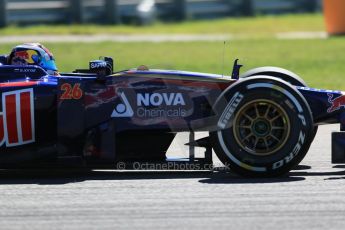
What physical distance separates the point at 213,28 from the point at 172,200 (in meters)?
22.2

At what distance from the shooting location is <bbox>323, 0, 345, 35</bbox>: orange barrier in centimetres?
2644

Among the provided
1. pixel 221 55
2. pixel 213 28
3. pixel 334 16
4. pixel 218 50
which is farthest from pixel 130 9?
pixel 221 55

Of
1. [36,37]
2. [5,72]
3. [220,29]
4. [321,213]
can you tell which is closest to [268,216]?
[321,213]

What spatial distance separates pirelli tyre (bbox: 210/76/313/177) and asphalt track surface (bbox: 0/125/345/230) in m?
0.17

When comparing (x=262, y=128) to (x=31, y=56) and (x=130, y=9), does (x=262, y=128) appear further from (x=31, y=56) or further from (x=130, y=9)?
(x=130, y=9)

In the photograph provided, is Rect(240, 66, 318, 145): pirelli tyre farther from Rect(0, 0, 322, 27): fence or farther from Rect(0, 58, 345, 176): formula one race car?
Rect(0, 0, 322, 27): fence

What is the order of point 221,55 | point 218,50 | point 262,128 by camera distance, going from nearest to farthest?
point 262,128, point 221,55, point 218,50

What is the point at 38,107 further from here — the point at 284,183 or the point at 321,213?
the point at 321,213

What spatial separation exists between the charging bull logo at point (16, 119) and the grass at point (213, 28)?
18.6 metres

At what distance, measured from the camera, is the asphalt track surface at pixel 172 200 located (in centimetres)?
665

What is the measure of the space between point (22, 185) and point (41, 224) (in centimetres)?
155

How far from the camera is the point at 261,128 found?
27.0 feet

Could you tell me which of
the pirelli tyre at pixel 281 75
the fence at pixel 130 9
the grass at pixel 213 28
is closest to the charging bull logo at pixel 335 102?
the pirelli tyre at pixel 281 75

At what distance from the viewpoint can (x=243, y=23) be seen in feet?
100
